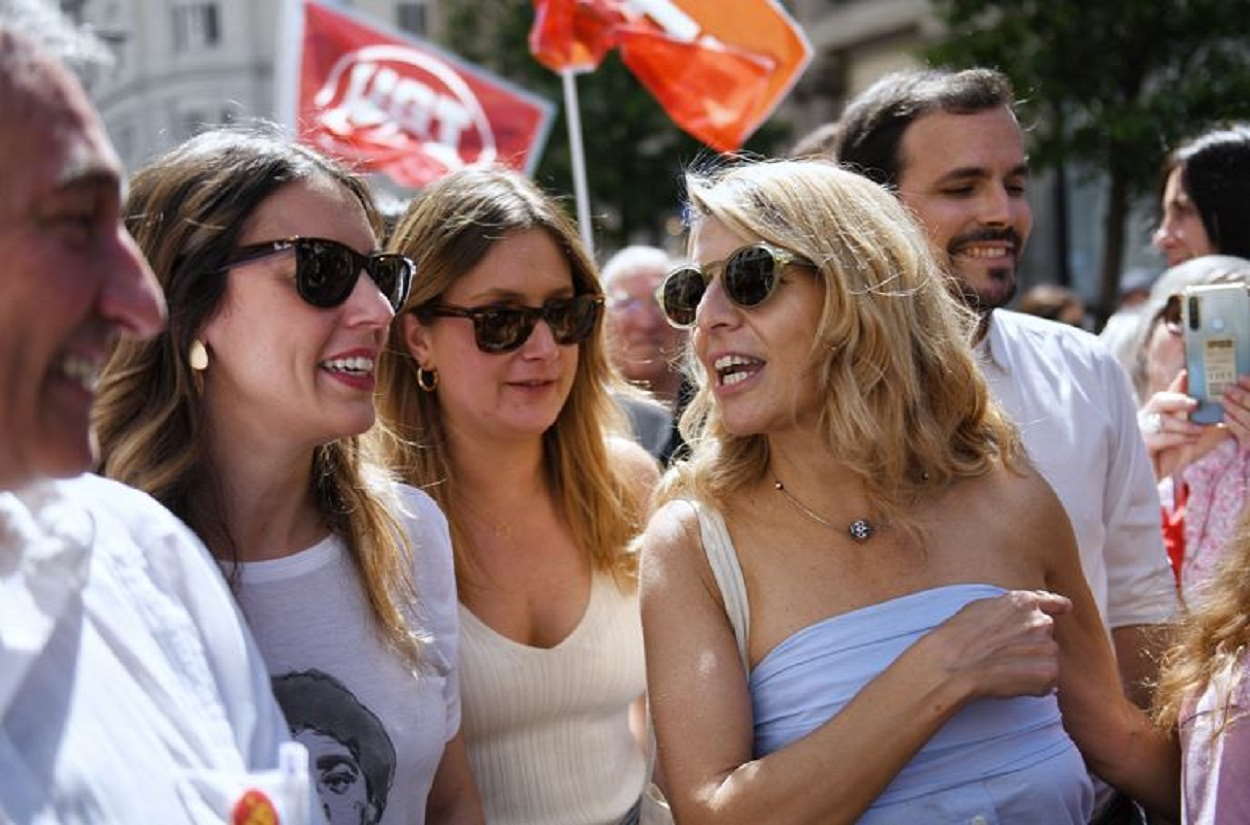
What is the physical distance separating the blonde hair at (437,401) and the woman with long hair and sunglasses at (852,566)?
57 cm

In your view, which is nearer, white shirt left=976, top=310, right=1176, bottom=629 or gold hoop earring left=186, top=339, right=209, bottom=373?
gold hoop earring left=186, top=339, right=209, bottom=373

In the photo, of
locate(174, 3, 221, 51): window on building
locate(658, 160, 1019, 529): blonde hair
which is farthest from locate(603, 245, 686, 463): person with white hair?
locate(174, 3, 221, 51): window on building

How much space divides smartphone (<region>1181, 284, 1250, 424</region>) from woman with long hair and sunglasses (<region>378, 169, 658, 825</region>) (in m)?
1.19

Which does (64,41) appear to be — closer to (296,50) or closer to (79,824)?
(79,824)

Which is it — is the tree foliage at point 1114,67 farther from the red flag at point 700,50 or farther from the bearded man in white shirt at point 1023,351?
the bearded man in white shirt at point 1023,351

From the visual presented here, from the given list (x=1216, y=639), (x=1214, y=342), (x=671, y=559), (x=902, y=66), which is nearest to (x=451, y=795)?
(x=671, y=559)

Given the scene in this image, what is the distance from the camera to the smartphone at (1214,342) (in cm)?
302

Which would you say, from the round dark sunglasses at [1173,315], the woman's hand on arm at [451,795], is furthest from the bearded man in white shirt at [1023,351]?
the woman's hand on arm at [451,795]

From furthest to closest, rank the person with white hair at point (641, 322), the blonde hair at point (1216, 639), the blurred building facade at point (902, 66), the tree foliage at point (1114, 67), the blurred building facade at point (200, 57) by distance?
the blurred building facade at point (200, 57) → the blurred building facade at point (902, 66) → the tree foliage at point (1114, 67) → the person with white hair at point (641, 322) → the blonde hair at point (1216, 639)

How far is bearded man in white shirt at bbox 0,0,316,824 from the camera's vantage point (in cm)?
124

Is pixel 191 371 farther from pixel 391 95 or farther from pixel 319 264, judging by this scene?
pixel 391 95

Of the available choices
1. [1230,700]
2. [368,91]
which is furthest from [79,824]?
[368,91]

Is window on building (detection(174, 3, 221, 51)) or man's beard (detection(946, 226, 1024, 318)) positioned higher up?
man's beard (detection(946, 226, 1024, 318))

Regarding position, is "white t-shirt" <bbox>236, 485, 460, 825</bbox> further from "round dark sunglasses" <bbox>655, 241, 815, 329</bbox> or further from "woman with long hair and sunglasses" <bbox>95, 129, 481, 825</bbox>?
"round dark sunglasses" <bbox>655, 241, 815, 329</bbox>
